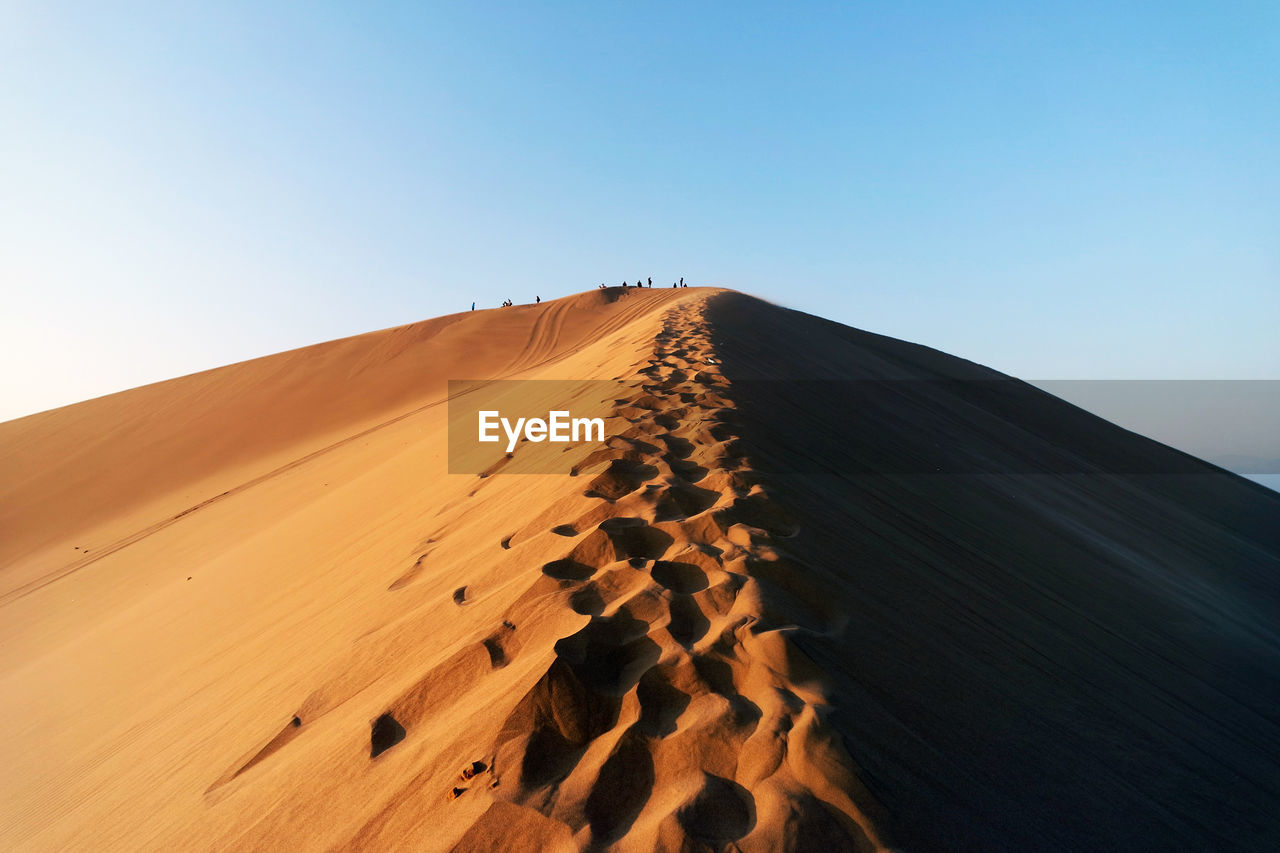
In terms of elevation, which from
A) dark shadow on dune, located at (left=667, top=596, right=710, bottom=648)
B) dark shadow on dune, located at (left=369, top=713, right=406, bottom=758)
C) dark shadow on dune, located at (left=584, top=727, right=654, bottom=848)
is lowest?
dark shadow on dune, located at (left=369, top=713, right=406, bottom=758)

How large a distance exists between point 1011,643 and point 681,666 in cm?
156

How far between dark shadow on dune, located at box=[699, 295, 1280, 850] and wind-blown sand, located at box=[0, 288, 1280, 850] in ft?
0.06

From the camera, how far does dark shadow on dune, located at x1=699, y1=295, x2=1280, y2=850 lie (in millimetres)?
1941

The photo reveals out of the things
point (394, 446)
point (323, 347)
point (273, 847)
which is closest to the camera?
point (273, 847)

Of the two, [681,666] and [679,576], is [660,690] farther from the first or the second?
[679,576]

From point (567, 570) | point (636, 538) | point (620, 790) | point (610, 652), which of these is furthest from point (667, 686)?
point (636, 538)

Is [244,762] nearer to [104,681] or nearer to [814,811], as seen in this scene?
[814,811]

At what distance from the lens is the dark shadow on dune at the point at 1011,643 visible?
1941 mm

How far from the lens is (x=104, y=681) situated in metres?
4.32

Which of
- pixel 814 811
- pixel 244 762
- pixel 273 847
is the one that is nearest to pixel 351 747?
pixel 273 847

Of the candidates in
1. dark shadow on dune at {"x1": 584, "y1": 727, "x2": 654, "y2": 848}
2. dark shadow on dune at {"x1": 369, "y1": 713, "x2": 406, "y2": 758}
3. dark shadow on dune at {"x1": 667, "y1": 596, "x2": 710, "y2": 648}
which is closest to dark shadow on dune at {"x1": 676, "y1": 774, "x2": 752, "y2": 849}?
dark shadow on dune at {"x1": 584, "y1": 727, "x2": 654, "y2": 848}

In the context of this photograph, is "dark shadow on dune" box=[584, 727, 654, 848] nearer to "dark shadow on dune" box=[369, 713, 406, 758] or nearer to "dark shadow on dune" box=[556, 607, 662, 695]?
"dark shadow on dune" box=[556, 607, 662, 695]

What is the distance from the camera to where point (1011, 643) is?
292 centimetres

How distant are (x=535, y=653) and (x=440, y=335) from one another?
1985 cm
